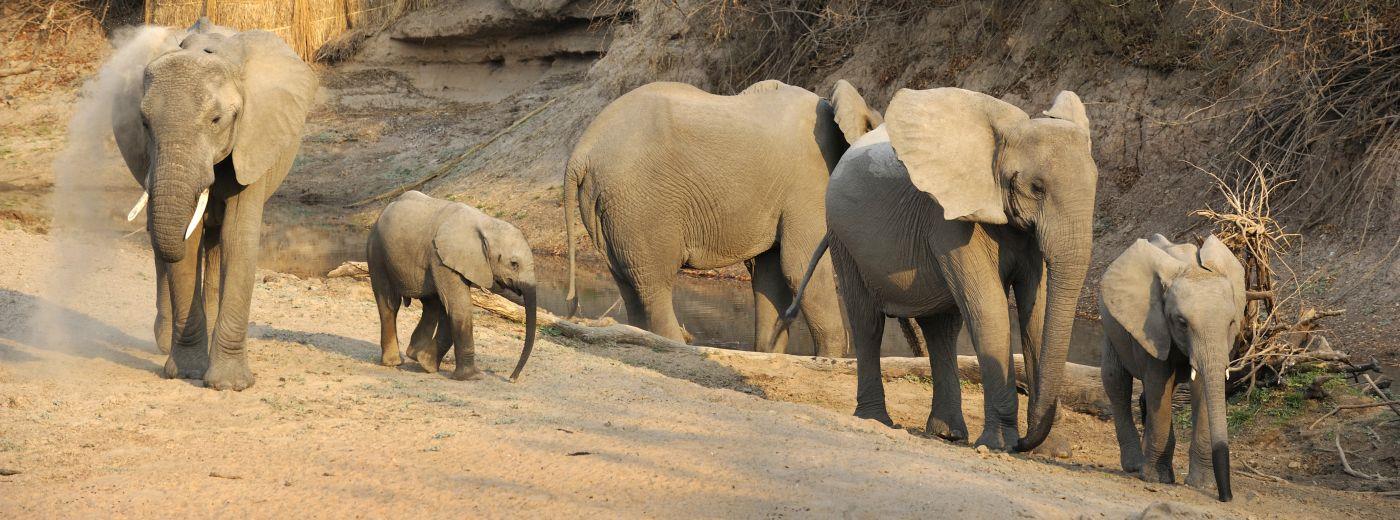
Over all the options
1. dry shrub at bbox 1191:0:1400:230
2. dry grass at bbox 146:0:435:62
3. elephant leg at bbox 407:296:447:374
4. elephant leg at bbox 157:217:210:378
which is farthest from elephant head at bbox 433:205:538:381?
dry grass at bbox 146:0:435:62

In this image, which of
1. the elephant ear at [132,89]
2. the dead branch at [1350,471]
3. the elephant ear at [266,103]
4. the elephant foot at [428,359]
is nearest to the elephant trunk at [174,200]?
the elephant ear at [266,103]

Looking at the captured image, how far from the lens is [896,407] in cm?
915

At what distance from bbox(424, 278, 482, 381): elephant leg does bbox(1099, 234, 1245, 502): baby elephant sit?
339 cm

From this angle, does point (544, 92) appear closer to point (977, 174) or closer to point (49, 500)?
point (977, 174)

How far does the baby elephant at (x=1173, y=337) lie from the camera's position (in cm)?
645

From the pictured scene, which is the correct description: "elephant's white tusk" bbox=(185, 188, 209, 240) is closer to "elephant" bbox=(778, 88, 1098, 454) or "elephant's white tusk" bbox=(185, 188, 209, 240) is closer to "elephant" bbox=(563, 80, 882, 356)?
"elephant" bbox=(778, 88, 1098, 454)

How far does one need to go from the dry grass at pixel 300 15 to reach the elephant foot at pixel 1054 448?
68.8 feet

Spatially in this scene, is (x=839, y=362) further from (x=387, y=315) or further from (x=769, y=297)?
(x=387, y=315)

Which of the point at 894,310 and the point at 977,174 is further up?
the point at 977,174

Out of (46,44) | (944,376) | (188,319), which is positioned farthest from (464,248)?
(46,44)

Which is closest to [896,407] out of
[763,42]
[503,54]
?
[763,42]

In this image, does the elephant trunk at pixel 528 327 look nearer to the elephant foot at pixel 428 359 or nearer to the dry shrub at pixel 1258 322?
the elephant foot at pixel 428 359

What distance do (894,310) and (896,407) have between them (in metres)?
1.44

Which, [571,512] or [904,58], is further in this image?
[904,58]
